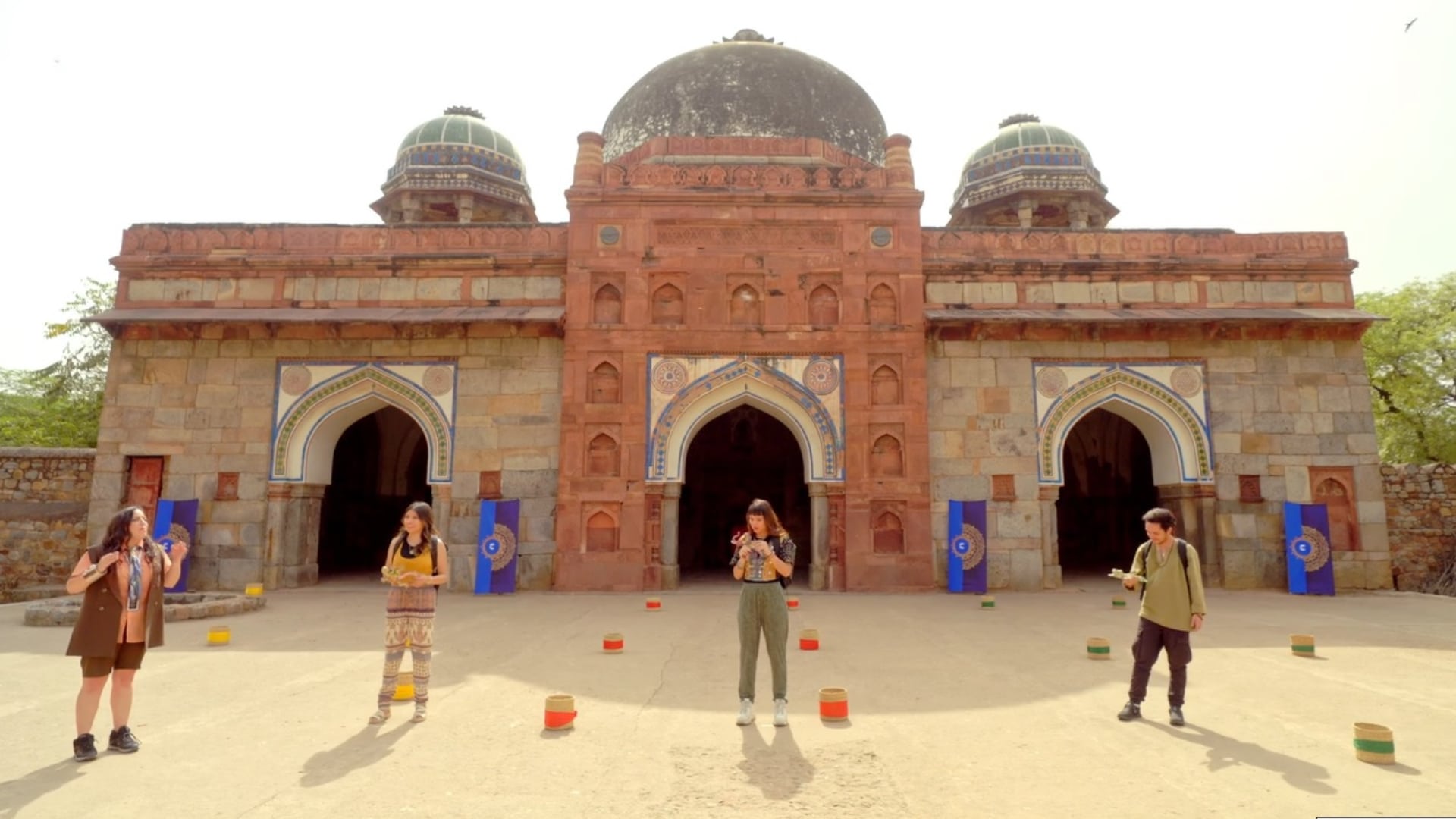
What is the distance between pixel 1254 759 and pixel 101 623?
589 cm

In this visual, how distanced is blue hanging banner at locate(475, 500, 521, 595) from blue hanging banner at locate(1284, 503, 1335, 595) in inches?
454

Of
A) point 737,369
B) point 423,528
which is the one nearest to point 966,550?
point 737,369

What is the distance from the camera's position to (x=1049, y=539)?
12.0 m

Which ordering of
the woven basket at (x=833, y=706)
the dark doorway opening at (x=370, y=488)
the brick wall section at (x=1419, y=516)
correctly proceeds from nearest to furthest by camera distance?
the woven basket at (x=833, y=706), the brick wall section at (x=1419, y=516), the dark doorway opening at (x=370, y=488)

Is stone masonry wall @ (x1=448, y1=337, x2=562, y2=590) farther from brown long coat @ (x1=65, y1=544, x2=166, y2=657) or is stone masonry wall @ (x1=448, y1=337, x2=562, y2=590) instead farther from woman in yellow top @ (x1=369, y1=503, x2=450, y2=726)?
brown long coat @ (x1=65, y1=544, x2=166, y2=657)

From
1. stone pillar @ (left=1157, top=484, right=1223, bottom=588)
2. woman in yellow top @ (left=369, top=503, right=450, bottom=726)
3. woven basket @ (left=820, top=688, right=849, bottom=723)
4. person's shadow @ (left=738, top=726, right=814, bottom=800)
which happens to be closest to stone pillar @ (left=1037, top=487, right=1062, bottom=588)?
stone pillar @ (left=1157, top=484, right=1223, bottom=588)

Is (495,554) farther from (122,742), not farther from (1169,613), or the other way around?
(1169,613)

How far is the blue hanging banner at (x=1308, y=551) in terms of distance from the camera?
11.7 metres

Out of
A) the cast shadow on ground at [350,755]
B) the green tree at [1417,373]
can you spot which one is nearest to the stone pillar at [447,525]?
the cast shadow on ground at [350,755]

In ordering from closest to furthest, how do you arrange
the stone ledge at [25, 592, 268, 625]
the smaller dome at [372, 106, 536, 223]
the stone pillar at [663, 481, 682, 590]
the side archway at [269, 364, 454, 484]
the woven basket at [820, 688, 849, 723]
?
the woven basket at [820, 688, 849, 723] < the stone ledge at [25, 592, 268, 625] < the stone pillar at [663, 481, 682, 590] < the side archway at [269, 364, 454, 484] < the smaller dome at [372, 106, 536, 223]

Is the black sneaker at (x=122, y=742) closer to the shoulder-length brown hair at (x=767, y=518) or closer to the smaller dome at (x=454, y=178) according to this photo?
the shoulder-length brown hair at (x=767, y=518)

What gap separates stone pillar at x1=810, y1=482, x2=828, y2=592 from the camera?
12.0 meters

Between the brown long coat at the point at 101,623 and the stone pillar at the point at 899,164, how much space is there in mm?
11255

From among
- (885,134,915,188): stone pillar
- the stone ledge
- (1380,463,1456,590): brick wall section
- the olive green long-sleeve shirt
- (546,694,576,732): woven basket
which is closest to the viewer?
(546,694,576,732): woven basket
